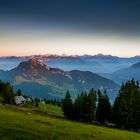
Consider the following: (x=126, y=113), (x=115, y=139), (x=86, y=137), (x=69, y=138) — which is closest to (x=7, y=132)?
(x=69, y=138)

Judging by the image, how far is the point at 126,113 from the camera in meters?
98.9

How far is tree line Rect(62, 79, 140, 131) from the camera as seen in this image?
99000 millimetres

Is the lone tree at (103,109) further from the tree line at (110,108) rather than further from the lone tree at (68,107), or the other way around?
the lone tree at (68,107)

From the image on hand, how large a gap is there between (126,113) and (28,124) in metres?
50.2

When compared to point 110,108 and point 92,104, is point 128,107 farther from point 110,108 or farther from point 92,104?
point 92,104

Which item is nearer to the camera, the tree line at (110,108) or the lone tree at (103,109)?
the tree line at (110,108)

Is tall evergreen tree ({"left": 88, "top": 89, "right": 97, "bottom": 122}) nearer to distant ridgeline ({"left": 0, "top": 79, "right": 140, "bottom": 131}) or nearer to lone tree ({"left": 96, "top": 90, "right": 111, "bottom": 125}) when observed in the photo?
distant ridgeline ({"left": 0, "top": 79, "right": 140, "bottom": 131})

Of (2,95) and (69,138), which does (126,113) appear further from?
(2,95)

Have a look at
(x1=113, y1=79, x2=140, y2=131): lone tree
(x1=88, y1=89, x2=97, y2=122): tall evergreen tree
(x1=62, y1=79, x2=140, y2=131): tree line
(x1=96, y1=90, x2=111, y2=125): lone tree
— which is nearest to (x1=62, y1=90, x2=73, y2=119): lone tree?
(x1=62, y1=79, x2=140, y2=131): tree line

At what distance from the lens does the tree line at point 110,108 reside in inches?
3898

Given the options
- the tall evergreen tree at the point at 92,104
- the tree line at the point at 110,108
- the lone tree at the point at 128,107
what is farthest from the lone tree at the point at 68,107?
the lone tree at the point at 128,107

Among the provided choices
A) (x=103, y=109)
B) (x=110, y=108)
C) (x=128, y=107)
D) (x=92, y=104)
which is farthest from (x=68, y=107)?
(x=128, y=107)

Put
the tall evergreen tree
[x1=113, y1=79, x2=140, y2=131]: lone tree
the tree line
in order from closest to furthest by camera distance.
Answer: [x1=113, y1=79, x2=140, y2=131]: lone tree, the tree line, the tall evergreen tree

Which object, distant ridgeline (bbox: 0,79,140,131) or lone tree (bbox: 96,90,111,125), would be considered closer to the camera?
distant ridgeline (bbox: 0,79,140,131)
